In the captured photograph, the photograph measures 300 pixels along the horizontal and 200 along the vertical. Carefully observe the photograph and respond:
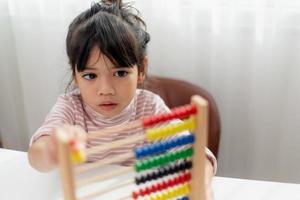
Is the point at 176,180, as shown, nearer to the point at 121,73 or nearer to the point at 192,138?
the point at 192,138

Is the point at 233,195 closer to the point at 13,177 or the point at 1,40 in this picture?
the point at 13,177

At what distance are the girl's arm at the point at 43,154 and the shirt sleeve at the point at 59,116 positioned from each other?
0.09 ft

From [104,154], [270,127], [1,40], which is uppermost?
[1,40]

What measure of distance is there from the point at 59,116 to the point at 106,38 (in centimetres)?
24

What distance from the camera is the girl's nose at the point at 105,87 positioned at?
85 centimetres

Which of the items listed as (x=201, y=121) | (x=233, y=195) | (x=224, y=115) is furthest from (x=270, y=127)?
(x=201, y=121)

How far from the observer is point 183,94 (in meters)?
1.27

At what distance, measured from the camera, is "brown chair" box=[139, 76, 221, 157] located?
48.6 inches

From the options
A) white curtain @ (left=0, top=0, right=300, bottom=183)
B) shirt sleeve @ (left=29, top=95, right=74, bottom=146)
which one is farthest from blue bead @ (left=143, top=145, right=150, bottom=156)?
white curtain @ (left=0, top=0, right=300, bottom=183)

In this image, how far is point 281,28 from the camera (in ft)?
3.94

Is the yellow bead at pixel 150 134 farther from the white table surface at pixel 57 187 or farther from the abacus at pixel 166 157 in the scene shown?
the white table surface at pixel 57 187

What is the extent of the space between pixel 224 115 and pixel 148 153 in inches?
31.7

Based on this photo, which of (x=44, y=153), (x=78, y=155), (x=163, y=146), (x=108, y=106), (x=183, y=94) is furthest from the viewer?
(x=183, y=94)

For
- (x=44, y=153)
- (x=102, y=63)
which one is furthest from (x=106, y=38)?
(x=44, y=153)
